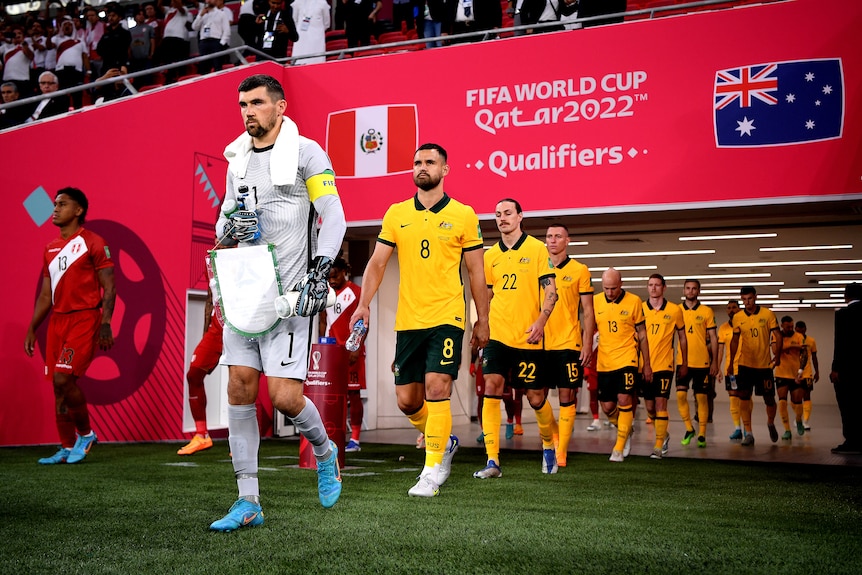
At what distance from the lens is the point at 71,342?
7121 mm

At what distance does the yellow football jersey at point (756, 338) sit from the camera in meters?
12.4

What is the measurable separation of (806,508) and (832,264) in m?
16.6

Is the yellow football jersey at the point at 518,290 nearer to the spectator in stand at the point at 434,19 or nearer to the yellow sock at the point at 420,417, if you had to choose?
the yellow sock at the point at 420,417

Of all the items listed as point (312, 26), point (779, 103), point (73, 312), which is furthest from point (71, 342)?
point (779, 103)

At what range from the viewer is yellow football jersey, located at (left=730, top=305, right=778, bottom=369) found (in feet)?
40.5

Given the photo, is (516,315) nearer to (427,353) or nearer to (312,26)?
(427,353)

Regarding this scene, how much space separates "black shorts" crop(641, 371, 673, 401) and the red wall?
2004mm

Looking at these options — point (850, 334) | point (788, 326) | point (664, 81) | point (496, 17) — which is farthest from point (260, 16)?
point (788, 326)

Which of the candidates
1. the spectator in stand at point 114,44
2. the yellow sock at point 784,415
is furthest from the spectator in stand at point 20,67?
the yellow sock at point 784,415

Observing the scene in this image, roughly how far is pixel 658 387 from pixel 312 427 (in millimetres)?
6716

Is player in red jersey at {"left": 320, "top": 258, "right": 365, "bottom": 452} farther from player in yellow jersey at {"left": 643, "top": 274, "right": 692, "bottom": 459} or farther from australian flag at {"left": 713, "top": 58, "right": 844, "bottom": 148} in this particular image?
australian flag at {"left": 713, "top": 58, "right": 844, "bottom": 148}

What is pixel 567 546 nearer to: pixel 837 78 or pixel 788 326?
pixel 837 78

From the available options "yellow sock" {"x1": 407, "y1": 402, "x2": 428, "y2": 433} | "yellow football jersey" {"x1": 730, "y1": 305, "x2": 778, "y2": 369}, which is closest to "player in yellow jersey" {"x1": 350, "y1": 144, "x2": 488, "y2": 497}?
"yellow sock" {"x1": 407, "y1": 402, "x2": 428, "y2": 433}

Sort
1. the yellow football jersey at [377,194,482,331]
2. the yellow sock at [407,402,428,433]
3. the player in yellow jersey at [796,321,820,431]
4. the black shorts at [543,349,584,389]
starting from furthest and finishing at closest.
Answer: the player in yellow jersey at [796,321,820,431] → the black shorts at [543,349,584,389] → the yellow sock at [407,402,428,433] → the yellow football jersey at [377,194,482,331]
